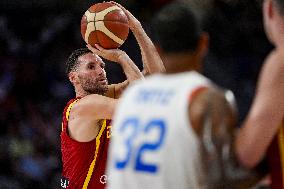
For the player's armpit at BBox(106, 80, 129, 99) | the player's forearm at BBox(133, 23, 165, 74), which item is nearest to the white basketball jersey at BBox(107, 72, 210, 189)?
the player's forearm at BBox(133, 23, 165, 74)

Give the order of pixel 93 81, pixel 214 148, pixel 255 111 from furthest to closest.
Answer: pixel 93 81 → pixel 255 111 → pixel 214 148

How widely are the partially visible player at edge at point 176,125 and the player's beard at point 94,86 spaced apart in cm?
298

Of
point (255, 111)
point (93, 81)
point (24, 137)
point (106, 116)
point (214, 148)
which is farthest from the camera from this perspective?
point (24, 137)

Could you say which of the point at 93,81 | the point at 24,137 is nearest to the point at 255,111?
the point at 93,81

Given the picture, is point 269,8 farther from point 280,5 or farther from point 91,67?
A: point 91,67

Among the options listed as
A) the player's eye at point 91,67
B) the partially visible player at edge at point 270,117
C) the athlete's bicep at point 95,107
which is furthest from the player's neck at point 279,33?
the player's eye at point 91,67

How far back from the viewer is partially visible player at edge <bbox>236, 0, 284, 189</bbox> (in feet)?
8.69

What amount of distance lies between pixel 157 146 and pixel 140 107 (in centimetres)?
22

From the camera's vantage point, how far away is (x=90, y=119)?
5492 mm

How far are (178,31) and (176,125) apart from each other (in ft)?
1.32

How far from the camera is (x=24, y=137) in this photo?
10.7m

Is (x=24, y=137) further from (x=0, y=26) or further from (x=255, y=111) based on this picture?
(x=255, y=111)

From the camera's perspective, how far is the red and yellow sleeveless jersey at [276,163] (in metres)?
3.07

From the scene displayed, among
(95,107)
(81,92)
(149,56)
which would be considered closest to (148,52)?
(149,56)
